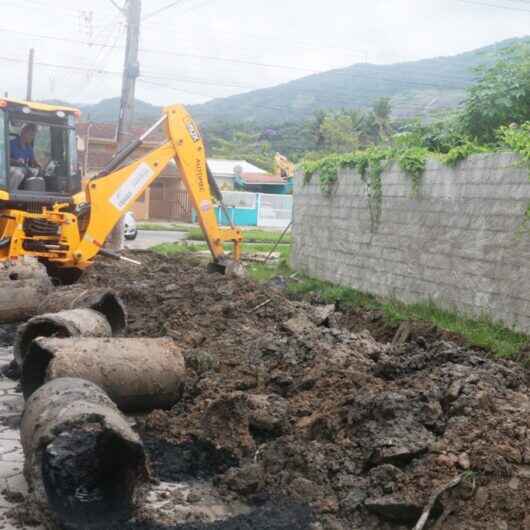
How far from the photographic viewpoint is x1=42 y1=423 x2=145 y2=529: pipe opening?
446 cm

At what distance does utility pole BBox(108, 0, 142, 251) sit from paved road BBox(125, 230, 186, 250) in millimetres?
5899

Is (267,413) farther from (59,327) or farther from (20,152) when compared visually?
(20,152)

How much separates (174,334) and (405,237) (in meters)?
3.75

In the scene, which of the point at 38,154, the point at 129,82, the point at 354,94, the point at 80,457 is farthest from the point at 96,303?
the point at 354,94

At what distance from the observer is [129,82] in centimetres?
1975

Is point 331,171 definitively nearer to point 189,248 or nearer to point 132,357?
point 132,357

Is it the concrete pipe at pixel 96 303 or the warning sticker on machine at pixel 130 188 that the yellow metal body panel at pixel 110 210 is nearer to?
the warning sticker on machine at pixel 130 188

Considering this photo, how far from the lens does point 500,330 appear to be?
830cm

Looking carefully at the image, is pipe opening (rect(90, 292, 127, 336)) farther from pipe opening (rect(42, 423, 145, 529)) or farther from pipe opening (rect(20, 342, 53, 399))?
pipe opening (rect(42, 423, 145, 529))

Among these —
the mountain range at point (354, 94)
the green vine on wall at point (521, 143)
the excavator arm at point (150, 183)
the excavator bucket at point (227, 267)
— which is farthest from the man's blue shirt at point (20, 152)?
the mountain range at point (354, 94)

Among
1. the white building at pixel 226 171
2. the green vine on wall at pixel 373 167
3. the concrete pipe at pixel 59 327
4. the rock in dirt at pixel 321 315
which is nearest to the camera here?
the concrete pipe at pixel 59 327

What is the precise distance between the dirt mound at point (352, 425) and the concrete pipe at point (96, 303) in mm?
602

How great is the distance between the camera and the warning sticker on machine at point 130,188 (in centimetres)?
1209

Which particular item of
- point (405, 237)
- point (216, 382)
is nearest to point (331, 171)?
point (405, 237)
